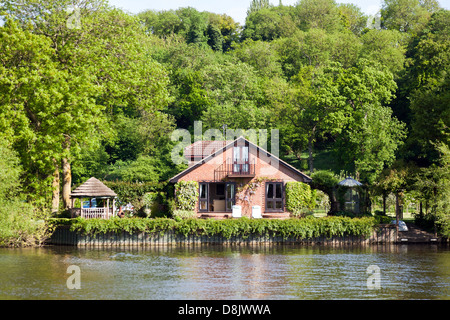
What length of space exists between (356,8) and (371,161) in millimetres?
72349

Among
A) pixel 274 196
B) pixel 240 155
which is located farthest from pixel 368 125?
pixel 240 155

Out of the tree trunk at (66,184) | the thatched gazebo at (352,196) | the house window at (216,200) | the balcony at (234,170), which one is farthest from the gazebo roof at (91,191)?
the thatched gazebo at (352,196)

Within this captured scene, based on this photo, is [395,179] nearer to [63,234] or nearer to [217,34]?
[63,234]

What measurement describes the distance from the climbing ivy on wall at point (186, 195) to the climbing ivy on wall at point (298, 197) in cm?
732

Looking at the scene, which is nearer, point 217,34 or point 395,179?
point 395,179

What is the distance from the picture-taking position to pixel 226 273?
3209 centimetres

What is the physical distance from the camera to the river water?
27391mm

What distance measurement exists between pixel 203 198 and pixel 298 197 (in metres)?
7.54

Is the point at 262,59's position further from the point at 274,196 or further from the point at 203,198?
the point at 203,198

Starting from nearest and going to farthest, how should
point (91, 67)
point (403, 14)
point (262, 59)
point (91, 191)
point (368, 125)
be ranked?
1. point (91, 191)
2. point (91, 67)
3. point (368, 125)
4. point (262, 59)
5. point (403, 14)
